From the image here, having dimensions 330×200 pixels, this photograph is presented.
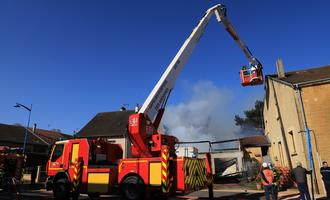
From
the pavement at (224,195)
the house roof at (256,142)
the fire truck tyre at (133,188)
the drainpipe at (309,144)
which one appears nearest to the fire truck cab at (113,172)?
the fire truck tyre at (133,188)

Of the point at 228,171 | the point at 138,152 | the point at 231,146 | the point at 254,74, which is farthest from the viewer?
the point at 231,146

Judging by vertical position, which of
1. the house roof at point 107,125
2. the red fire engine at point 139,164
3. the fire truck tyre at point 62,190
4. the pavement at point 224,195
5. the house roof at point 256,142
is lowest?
the pavement at point 224,195

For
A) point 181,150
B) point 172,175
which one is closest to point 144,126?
point 172,175

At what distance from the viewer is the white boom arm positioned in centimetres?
1255

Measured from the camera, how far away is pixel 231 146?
27219 millimetres

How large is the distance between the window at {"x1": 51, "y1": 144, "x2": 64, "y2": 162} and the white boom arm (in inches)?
179

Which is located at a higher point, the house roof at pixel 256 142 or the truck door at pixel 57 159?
the house roof at pixel 256 142

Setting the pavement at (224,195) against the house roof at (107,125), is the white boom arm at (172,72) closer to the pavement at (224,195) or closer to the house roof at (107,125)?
the pavement at (224,195)

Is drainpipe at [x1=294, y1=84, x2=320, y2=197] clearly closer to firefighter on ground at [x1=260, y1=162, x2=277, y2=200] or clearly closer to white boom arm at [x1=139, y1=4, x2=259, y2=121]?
firefighter on ground at [x1=260, y1=162, x2=277, y2=200]

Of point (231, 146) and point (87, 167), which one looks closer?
point (87, 167)

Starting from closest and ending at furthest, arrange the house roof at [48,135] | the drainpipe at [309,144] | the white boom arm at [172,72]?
the white boom arm at [172,72] < the drainpipe at [309,144] < the house roof at [48,135]

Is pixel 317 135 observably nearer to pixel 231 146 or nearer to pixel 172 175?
pixel 172 175

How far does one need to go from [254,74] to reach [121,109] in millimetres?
25210

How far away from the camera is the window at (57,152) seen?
45.0 feet
